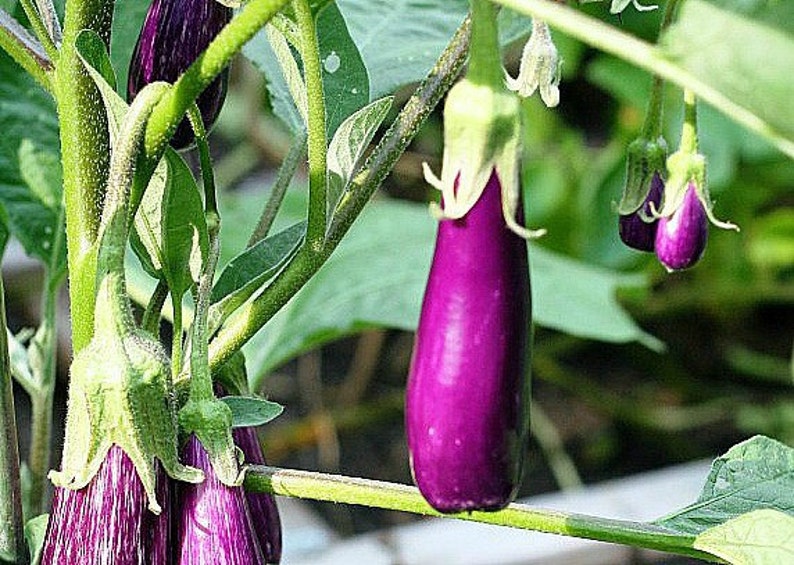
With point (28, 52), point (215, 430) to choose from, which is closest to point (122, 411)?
point (215, 430)

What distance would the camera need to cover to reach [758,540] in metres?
0.37

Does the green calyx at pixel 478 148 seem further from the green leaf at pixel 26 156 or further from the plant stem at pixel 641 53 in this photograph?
the green leaf at pixel 26 156

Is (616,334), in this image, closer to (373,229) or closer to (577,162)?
(373,229)

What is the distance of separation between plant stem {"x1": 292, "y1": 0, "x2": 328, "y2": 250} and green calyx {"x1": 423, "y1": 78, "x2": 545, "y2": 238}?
0.07 metres

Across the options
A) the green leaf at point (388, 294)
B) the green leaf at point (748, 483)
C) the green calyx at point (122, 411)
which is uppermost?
the green calyx at point (122, 411)

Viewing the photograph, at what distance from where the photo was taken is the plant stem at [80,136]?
38 cm

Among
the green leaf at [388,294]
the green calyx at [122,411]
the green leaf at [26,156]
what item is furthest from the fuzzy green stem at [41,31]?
the green leaf at [388,294]

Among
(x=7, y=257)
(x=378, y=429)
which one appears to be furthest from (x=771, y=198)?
(x=7, y=257)

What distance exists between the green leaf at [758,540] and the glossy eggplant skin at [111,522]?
16 centimetres

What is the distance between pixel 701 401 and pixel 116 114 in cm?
158

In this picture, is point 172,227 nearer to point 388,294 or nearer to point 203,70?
point 203,70

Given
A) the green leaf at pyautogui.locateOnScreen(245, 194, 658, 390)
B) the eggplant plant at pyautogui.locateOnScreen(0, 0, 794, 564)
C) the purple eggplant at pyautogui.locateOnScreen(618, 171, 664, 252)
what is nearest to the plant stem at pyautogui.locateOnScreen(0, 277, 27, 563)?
the eggplant plant at pyautogui.locateOnScreen(0, 0, 794, 564)

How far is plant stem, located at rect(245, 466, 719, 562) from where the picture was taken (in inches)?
14.6

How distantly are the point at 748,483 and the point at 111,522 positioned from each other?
0.72 feet
